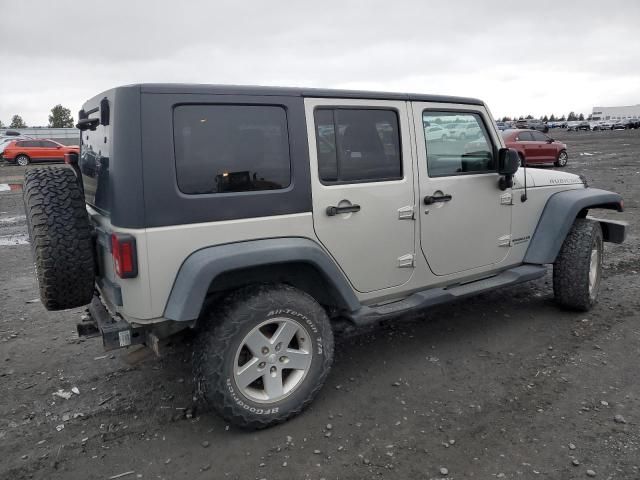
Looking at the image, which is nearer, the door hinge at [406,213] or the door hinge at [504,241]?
the door hinge at [406,213]

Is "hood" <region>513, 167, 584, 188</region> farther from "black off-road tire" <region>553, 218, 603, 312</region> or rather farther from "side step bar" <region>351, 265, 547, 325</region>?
"side step bar" <region>351, 265, 547, 325</region>

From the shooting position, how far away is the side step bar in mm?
3395

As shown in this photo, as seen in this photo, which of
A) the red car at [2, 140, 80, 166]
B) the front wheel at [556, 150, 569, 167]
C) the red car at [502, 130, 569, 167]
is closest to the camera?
the red car at [502, 130, 569, 167]

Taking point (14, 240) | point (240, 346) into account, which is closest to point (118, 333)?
point (240, 346)

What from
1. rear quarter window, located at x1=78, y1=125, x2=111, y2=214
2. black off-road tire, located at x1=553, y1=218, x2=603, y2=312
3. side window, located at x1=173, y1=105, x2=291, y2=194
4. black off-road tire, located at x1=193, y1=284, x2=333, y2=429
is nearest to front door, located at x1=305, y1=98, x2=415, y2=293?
side window, located at x1=173, y1=105, x2=291, y2=194

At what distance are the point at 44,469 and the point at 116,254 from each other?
1262mm

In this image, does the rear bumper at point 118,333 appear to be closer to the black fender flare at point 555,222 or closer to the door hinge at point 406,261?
the door hinge at point 406,261

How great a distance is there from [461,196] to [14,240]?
757 centimetres

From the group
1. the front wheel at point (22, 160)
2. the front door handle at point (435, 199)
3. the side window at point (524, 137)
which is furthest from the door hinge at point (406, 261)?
the front wheel at point (22, 160)

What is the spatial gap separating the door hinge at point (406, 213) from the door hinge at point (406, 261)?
274mm

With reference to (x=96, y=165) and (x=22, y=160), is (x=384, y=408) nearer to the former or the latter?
(x=96, y=165)

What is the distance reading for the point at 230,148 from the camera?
285cm

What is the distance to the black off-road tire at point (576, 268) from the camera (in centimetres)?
450

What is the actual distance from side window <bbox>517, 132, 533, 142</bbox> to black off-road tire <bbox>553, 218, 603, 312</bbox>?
48.1ft
